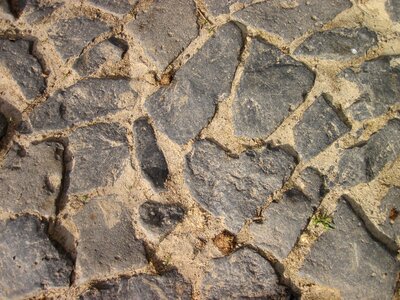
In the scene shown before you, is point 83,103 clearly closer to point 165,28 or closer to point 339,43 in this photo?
point 165,28

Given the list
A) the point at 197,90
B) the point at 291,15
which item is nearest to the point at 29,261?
the point at 197,90

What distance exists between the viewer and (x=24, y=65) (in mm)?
2449

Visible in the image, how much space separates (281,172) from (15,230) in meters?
1.29

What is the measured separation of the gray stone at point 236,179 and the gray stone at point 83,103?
519 millimetres

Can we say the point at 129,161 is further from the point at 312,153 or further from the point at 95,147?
the point at 312,153

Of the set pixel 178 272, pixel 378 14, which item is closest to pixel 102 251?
pixel 178 272

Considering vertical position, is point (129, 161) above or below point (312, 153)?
below

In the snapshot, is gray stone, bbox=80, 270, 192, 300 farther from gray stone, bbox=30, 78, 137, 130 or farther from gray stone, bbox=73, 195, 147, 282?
gray stone, bbox=30, 78, 137, 130

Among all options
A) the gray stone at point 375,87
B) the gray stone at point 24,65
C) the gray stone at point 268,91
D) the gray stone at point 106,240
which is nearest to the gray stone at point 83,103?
the gray stone at point 24,65

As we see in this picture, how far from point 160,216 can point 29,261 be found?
25.2 inches

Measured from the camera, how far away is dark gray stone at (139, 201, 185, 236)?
2.12 metres

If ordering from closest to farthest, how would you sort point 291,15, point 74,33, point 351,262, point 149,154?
1. point 351,262
2. point 149,154
3. point 291,15
4. point 74,33

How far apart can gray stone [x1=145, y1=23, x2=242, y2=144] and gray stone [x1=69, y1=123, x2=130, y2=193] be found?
0.22m

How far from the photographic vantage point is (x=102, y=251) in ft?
6.97
